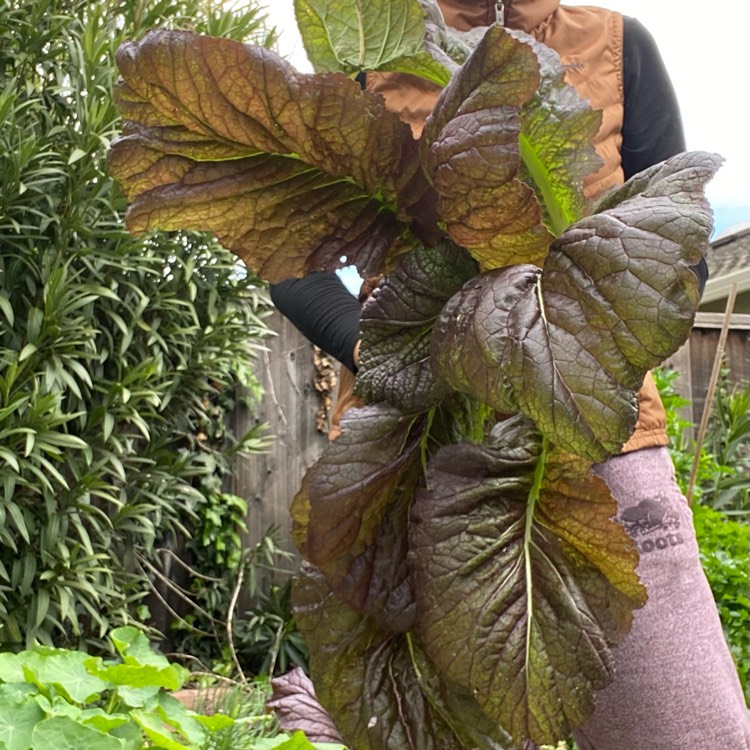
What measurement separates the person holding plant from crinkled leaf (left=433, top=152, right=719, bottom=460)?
1.11ft

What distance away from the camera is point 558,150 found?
1.27 ft

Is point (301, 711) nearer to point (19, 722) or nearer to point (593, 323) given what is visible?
point (593, 323)

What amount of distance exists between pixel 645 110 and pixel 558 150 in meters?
0.52

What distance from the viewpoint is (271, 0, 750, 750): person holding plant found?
0.70 m

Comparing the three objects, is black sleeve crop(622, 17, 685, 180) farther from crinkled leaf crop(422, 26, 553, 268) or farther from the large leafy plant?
crinkled leaf crop(422, 26, 553, 268)

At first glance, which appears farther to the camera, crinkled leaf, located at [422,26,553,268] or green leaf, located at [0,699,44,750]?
green leaf, located at [0,699,44,750]

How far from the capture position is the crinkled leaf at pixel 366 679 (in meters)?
0.39

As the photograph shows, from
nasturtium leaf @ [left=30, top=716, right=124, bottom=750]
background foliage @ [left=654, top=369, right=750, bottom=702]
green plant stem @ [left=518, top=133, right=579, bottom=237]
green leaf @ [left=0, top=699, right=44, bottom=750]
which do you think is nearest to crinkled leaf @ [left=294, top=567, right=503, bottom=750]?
green plant stem @ [left=518, top=133, right=579, bottom=237]

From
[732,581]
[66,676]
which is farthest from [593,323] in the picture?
[732,581]

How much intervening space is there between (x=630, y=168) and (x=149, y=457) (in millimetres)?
2843

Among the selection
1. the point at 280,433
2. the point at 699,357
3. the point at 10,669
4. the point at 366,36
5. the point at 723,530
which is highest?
the point at 366,36

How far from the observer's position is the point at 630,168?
86 cm

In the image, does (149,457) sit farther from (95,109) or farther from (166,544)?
(95,109)

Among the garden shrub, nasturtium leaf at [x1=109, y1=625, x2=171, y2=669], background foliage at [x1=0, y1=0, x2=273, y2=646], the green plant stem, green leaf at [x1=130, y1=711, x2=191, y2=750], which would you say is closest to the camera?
the green plant stem
